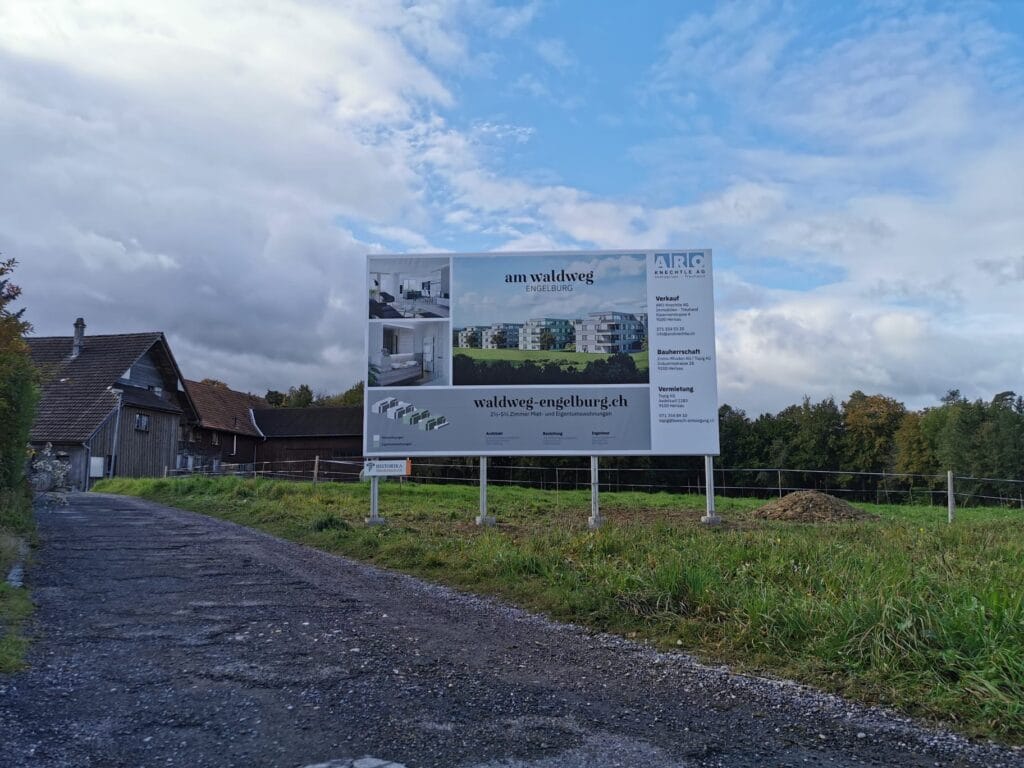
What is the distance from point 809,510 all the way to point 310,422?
122 ft

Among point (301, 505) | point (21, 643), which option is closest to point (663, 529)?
point (21, 643)

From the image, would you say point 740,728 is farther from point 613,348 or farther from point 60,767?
point 613,348

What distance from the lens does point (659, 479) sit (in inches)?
1539

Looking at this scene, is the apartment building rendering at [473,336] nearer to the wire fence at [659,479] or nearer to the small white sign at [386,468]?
the small white sign at [386,468]

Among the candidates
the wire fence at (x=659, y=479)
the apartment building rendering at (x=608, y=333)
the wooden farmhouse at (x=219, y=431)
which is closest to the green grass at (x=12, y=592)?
the apartment building rendering at (x=608, y=333)

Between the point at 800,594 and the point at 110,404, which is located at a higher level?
the point at 110,404

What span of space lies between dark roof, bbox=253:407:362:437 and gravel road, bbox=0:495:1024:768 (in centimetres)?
→ 4045

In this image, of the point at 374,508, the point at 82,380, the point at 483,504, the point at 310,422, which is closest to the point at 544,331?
the point at 483,504

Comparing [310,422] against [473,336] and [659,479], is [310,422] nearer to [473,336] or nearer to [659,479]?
[659,479]

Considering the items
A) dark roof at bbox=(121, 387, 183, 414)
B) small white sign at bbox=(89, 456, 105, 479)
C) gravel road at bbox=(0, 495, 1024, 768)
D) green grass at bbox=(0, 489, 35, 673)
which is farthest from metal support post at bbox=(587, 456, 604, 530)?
dark roof at bbox=(121, 387, 183, 414)

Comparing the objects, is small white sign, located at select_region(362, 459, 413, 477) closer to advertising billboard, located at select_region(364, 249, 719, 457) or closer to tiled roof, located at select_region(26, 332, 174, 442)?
advertising billboard, located at select_region(364, 249, 719, 457)

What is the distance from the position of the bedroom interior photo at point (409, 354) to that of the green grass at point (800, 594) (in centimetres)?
280

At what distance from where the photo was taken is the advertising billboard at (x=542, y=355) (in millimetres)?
13320

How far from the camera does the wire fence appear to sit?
93.1 ft
